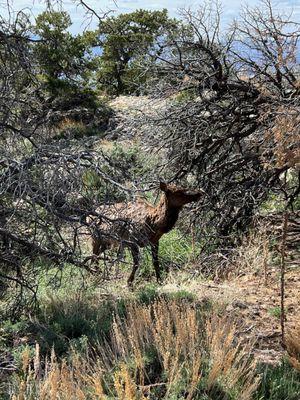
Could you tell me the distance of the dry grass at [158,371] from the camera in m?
3.75

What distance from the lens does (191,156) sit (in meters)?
9.80

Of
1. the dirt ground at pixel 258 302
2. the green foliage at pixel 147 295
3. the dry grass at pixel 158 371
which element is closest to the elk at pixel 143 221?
the green foliage at pixel 147 295

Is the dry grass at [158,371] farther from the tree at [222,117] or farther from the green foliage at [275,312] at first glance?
the tree at [222,117]

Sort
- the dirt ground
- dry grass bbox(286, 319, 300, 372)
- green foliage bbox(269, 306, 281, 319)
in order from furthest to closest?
green foliage bbox(269, 306, 281, 319)
the dirt ground
dry grass bbox(286, 319, 300, 372)

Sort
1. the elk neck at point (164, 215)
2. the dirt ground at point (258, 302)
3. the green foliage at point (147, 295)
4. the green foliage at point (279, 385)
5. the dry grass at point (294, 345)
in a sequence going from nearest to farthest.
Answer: the green foliage at point (279, 385) < the dry grass at point (294, 345) < the dirt ground at point (258, 302) < the green foliage at point (147, 295) < the elk neck at point (164, 215)

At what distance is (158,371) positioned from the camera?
4496mm

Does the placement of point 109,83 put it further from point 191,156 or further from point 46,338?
point 46,338

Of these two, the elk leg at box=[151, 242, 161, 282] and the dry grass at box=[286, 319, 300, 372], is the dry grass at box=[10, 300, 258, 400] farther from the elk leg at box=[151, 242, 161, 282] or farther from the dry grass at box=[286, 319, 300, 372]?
the elk leg at box=[151, 242, 161, 282]

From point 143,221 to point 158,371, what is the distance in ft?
11.7

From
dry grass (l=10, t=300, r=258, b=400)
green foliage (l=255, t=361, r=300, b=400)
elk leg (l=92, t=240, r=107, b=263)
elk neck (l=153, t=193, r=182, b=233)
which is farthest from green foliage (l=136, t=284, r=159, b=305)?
green foliage (l=255, t=361, r=300, b=400)

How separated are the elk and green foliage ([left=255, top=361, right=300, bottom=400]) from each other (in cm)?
262

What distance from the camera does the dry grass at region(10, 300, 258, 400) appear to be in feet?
12.3

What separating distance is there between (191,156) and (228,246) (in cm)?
163

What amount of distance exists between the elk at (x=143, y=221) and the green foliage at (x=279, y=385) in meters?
2.62
